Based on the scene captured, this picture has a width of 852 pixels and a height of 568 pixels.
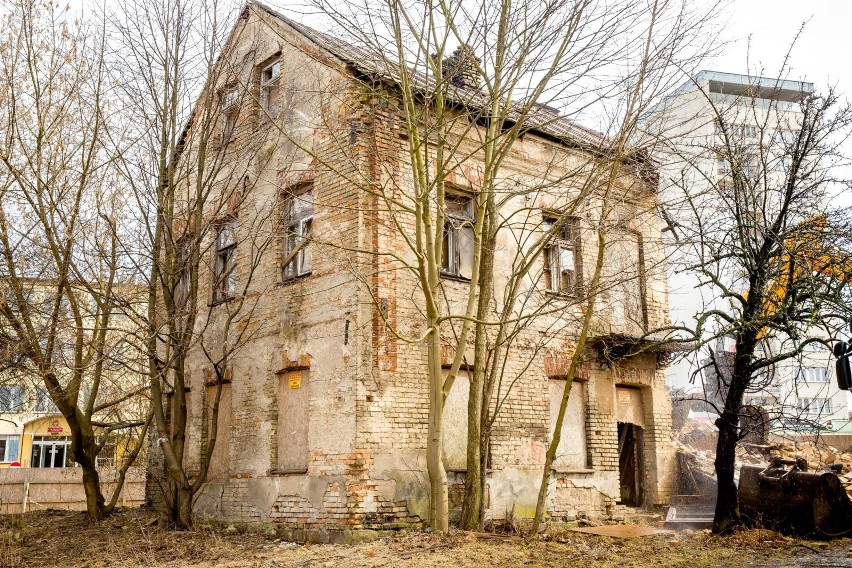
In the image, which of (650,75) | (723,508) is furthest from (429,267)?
(723,508)

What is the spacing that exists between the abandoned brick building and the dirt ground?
3.14 ft

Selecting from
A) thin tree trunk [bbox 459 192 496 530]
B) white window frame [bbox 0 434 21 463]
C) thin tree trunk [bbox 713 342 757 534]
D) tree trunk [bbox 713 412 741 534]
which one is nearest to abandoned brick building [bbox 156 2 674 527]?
thin tree trunk [bbox 459 192 496 530]

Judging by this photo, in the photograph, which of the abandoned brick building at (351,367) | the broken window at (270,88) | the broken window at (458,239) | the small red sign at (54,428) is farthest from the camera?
the small red sign at (54,428)

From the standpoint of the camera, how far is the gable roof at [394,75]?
34.7ft

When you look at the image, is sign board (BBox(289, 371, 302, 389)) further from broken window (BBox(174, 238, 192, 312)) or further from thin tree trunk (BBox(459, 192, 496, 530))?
thin tree trunk (BBox(459, 192, 496, 530))

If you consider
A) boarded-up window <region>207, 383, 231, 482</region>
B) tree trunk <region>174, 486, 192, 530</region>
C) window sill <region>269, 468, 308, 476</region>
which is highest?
boarded-up window <region>207, 383, 231, 482</region>

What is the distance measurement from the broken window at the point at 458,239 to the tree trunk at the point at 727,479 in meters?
4.52

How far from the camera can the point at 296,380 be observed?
479 inches

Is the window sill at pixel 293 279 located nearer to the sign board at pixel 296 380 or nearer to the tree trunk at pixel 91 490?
the sign board at pixel 296 380

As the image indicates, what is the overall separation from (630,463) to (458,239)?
6067 mm

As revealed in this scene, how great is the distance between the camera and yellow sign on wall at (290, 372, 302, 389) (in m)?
12.1

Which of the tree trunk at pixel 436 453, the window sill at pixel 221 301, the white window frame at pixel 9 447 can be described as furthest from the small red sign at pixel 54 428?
the tree trunk at pixel 436 453

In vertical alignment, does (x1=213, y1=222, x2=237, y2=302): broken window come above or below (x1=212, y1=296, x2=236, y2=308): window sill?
above

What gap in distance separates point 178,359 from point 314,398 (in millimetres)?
2428
